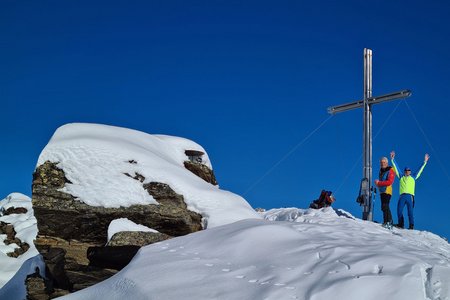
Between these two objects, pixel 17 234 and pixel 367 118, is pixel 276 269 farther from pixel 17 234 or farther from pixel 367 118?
pixel 17 234

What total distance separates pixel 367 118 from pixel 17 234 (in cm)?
1540

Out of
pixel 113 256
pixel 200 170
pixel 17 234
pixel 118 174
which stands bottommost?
pixel 113 256

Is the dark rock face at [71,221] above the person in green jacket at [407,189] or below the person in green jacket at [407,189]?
below

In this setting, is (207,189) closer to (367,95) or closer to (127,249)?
(127,249)

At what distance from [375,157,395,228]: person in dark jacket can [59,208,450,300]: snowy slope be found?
236 inches

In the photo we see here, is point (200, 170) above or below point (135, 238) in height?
above

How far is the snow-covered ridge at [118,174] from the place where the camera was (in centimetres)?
830

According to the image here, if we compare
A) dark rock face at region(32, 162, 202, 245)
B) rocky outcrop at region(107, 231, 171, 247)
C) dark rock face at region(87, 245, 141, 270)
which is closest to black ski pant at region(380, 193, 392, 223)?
dark rock face at region(32, 162, 202, 245)

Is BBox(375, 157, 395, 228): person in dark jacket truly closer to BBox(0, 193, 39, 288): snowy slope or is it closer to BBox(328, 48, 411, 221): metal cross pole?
BBox(328, 48, 411, 221): metal cross pole

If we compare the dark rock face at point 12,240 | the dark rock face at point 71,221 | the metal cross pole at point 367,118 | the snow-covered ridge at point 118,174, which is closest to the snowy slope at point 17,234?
the dark rock face at point 12,240

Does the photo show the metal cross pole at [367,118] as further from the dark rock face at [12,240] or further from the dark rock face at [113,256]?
the dark rock face at [12,240]

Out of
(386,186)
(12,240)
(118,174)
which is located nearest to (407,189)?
(386,186)

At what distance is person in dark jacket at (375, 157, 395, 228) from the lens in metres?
12.7

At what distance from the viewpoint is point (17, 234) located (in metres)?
19.2
